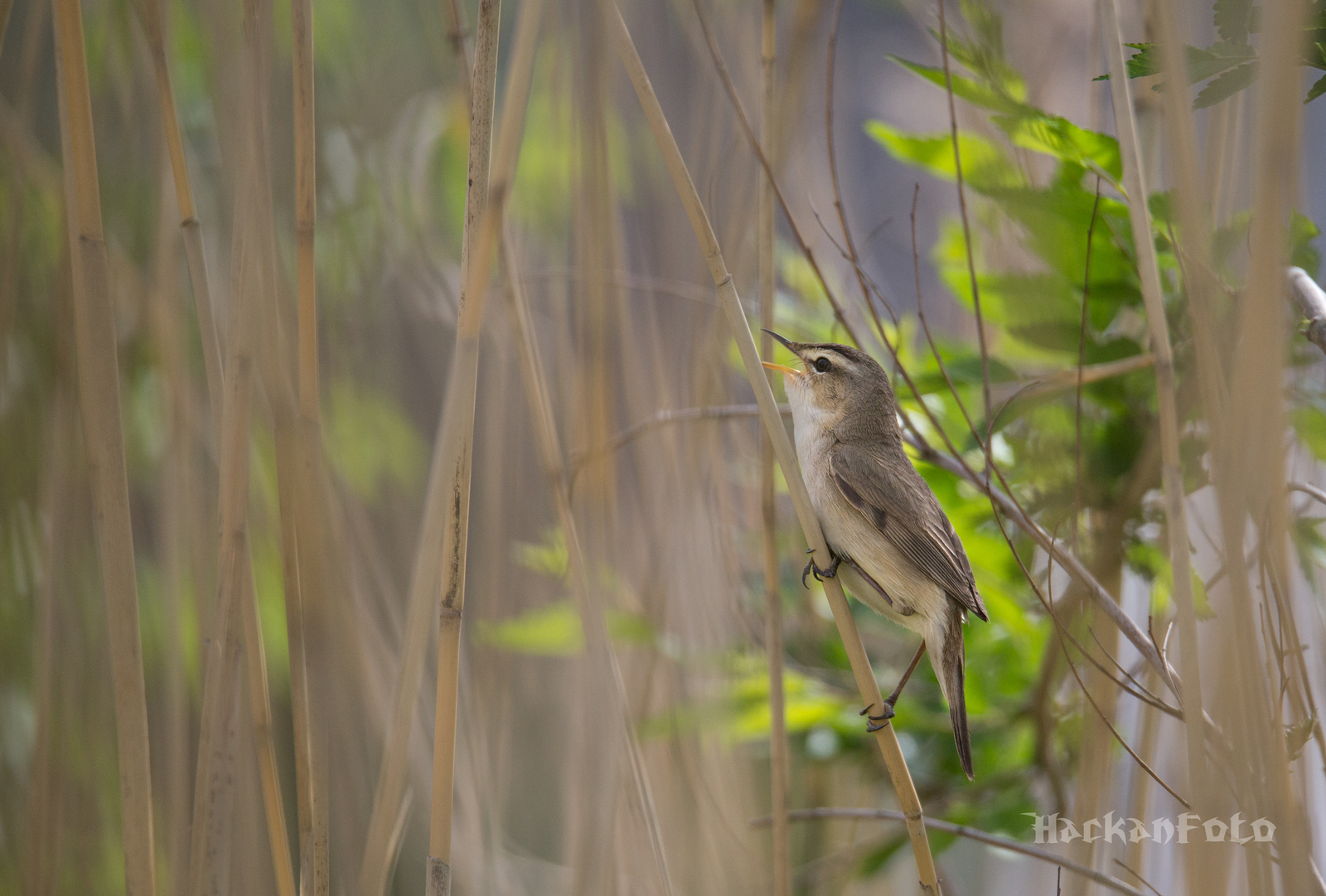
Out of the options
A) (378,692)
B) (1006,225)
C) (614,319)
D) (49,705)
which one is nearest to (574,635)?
(378,692)

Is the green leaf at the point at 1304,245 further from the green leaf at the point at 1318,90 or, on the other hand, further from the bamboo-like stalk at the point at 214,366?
the bamboo-like stalk at the point at 214,366

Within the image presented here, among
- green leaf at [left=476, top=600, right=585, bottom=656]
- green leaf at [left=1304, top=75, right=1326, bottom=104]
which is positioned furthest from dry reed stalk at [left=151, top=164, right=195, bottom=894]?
green leaf at [left=1304, top=75, right=1326, bottom=104]

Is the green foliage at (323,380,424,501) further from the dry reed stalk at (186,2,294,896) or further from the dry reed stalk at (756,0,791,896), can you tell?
the dry reed stalk at (756,0,791,896)

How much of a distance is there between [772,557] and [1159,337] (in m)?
0.67

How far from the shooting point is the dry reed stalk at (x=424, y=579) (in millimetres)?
1145

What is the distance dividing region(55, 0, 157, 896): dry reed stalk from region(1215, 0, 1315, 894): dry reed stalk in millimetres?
1468

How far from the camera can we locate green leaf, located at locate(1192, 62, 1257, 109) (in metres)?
1.02

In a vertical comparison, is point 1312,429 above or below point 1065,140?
below

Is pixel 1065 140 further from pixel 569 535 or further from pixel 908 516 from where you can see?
pixel 569 535

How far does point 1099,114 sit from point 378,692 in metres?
2.05

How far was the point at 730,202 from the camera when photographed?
2.10 meters

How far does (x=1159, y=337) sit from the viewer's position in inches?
44.4

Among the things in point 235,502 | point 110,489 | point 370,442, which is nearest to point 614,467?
point 370,442

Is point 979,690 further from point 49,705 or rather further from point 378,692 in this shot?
point 49,705
